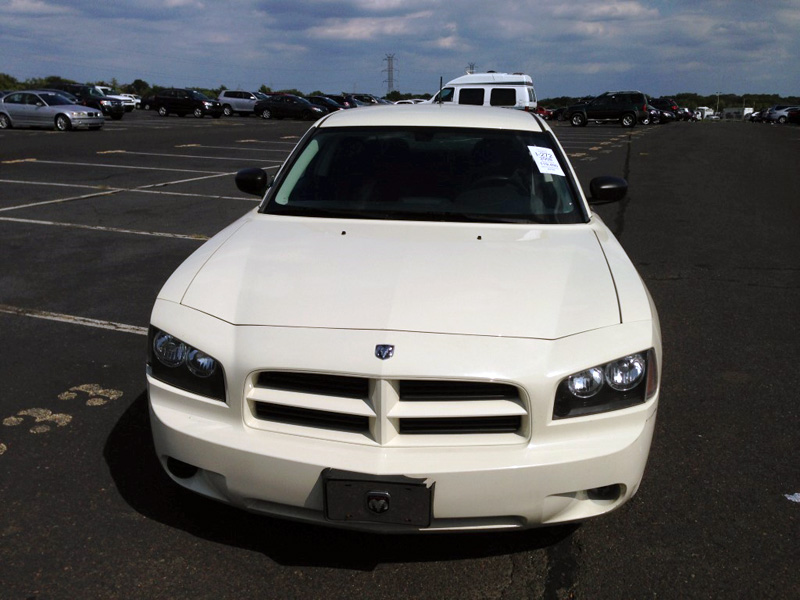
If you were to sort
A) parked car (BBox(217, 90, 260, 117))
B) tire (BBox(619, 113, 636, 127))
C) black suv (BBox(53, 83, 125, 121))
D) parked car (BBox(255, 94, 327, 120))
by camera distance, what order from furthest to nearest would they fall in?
parked car (BBox(217, 90, 260, 117)) < parked car (BBox(255, 94, 327, 120)) < tire (BBox(619, 113, 636, 127)) < black suv (BBox(53, 83, 125, 121))

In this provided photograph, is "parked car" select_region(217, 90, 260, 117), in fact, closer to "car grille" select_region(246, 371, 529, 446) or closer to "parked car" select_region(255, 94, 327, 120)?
"parked car" select_region(255, 94, 327, 120)

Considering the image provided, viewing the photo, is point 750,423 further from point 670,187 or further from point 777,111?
point 777,111

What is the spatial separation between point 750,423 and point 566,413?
1844mm

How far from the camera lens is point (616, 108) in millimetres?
41000

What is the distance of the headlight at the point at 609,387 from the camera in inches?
97.6

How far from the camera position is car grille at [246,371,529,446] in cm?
242

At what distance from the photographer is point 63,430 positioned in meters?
3.66

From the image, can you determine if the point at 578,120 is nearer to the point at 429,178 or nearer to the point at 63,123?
the point at 63,123

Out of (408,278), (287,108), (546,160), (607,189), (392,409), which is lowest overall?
(287,108)

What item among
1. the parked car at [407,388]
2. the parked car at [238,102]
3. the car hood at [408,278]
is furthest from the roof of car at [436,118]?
the parked car at [238,102]

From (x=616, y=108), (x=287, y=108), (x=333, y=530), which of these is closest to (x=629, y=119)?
(x=616, y=108)

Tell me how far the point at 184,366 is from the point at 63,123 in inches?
1061

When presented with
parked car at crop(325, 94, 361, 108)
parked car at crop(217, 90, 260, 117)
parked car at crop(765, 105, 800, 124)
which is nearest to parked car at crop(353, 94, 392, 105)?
parked car at crop(325, 94, 361, 108)

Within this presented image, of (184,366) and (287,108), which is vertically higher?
(184,366)
